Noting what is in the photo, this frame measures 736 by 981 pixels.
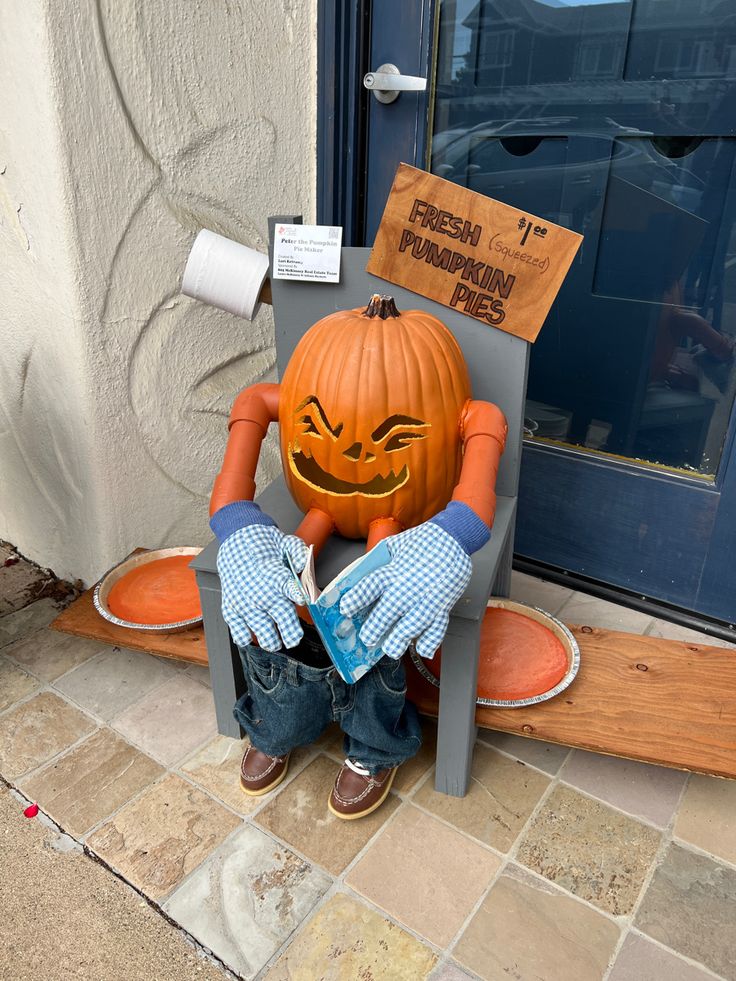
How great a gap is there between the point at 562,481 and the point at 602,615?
0.38 metres

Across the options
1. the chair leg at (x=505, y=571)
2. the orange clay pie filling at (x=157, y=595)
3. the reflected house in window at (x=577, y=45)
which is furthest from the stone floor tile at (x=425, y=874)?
the reflected house in window at (x=577, y=45)

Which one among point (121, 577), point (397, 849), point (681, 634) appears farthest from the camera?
point (681, 634)

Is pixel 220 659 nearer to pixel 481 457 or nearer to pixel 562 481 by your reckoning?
pixel 481 457

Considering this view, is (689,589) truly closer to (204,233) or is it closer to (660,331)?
(660,331)

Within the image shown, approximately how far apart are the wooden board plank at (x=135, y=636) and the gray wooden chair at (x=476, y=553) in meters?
0.12

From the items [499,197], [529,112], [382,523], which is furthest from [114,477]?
[529,112]

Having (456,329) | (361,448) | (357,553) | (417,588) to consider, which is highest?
(456,329)

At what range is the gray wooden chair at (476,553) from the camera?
1275 millimetres

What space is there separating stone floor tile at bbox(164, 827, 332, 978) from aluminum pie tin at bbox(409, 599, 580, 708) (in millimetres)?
417

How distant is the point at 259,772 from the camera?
4.59ft

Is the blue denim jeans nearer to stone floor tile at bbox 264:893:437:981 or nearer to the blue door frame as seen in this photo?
stone floor tile at bbox 264:893:437:981

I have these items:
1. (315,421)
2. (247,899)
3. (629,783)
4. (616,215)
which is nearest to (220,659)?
(247,899)

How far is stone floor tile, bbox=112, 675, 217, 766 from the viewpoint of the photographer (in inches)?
59.6

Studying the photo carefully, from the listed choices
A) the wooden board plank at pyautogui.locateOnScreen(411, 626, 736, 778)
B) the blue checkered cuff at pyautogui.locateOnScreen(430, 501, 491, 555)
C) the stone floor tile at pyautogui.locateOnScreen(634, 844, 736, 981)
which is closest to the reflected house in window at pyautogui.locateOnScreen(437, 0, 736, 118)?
the blue checkered cuff at pyautogui.locateOnScreen(430, 501, 491, 555)
